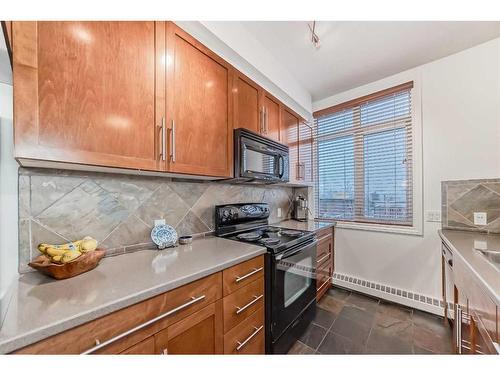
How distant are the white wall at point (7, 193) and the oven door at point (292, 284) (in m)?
1.28

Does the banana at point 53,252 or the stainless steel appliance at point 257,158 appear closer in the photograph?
the banana at point 53,252

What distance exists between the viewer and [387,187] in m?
2.19

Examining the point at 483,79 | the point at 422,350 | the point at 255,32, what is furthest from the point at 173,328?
the point at 483,79

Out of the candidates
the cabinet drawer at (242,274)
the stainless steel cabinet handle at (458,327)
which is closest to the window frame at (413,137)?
the stainless steel cabinet handle at (458,327)

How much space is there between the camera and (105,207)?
1116 mm

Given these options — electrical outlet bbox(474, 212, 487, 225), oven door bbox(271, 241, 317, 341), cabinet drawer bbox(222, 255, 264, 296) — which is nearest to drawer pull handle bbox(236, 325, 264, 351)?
oven door bbox(271, 241, 317, 341)

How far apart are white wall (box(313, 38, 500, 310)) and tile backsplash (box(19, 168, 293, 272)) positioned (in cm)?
202

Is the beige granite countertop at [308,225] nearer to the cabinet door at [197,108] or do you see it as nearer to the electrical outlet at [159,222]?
the cabinet door at [197,108]

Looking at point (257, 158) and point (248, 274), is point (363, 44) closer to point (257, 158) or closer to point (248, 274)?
point (257, 158)

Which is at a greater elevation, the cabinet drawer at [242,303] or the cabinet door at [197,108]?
the cabinet door at [197,108]

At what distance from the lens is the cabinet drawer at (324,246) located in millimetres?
2086

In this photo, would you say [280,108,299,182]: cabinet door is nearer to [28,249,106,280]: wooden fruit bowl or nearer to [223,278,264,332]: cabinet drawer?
[223,278,264,332]: cabinet drawer

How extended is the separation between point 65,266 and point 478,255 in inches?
80.2
